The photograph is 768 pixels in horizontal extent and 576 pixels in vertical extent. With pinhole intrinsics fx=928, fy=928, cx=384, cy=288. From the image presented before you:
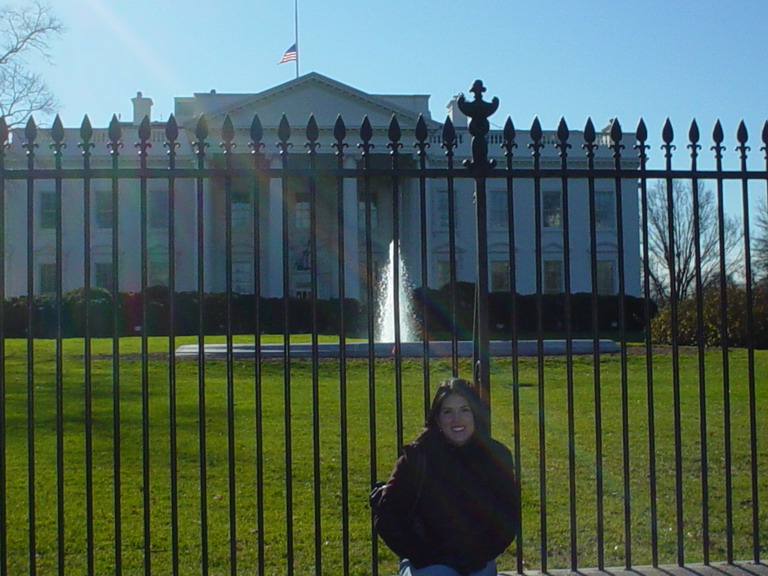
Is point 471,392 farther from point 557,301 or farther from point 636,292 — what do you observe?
point 636,292

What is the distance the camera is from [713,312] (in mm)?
19094

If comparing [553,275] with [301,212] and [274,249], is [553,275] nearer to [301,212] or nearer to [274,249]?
[301,212]

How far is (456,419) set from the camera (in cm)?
367

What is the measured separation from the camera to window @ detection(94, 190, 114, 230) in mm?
34938

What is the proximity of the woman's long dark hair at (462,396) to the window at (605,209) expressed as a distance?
3340 centimetres

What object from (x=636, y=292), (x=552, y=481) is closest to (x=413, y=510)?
(x=552, y=481)

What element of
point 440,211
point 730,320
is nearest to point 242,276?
point 440,211

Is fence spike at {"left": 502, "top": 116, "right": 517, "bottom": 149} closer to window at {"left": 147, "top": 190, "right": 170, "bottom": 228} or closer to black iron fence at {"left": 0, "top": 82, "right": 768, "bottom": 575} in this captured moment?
black iron fence at {"left": 0, "top": 82, "right": 768, "bottom": 575}

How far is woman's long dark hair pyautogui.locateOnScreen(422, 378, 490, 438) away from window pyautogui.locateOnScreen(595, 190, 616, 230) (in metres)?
33.4

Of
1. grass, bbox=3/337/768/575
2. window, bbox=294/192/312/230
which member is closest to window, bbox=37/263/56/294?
window, bbox=294/192/312/230

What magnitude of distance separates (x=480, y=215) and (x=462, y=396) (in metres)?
1.20

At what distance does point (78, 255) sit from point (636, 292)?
22445 mm

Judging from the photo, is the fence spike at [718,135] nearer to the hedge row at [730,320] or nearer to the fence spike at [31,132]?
the fence spike at [31,132]

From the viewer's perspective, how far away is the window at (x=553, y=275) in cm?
3766
